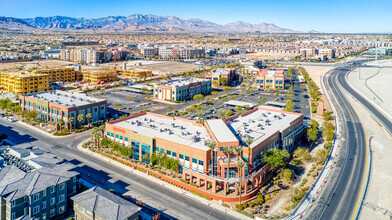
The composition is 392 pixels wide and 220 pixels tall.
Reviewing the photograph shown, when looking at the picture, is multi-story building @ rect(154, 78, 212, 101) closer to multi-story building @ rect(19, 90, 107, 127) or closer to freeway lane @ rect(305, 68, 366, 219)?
multi-story building @ rect(19, 90, 107, 127)

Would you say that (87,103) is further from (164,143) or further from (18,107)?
(164,143)

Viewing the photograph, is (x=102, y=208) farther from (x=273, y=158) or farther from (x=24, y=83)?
(x=24, y=83)

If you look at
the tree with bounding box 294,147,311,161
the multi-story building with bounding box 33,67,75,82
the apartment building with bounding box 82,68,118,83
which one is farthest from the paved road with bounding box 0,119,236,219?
the apartment building with bounding box 82,68,118,83

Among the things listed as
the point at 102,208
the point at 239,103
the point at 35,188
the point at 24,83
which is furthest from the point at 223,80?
the point at 102,208

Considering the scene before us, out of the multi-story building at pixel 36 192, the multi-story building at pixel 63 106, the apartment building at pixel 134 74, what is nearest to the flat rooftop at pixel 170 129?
the multi-story building at pixel 63 106

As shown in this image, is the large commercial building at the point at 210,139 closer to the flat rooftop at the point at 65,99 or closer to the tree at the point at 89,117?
the tree at the point at 89,117

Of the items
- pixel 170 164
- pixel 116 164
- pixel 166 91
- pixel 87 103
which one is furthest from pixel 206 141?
pixel 166 91

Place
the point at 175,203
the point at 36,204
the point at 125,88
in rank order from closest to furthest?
the point at 36,204
the point at 175,203
the point at 125,88
